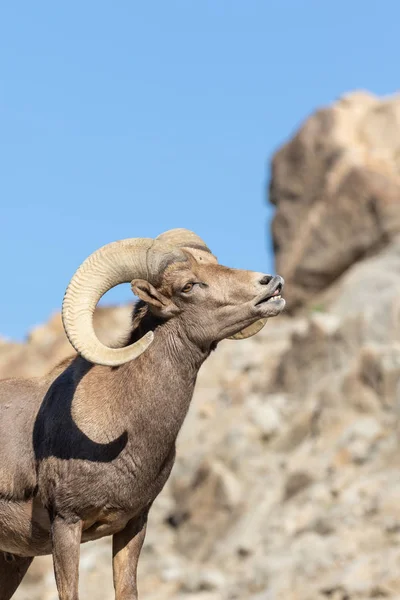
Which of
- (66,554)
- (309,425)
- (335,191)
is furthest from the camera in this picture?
(335,191)

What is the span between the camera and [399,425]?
21609 millimetres

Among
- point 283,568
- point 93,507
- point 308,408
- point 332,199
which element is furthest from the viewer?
point 332,199

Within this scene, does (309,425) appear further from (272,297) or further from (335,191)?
(272,297)

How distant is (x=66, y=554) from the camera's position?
7.98 metres

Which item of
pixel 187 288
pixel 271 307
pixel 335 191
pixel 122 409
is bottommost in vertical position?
pixel 122 409

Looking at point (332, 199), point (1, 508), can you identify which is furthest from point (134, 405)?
point (332, 199)

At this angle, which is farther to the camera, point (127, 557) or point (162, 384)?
point (127, 557)

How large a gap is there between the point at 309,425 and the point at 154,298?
52.6ft

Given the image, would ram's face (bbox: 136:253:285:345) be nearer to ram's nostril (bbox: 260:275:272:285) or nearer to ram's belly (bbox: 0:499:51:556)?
ram's nostril (bbox: 260:275:272:285)

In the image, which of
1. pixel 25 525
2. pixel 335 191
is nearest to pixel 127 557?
pixel 25 525

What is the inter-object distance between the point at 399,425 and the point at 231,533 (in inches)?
151

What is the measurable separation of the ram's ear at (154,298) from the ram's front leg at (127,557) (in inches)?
59.1

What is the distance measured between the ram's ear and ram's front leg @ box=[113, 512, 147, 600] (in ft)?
4.93

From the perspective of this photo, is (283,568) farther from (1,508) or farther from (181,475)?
(1,508)
